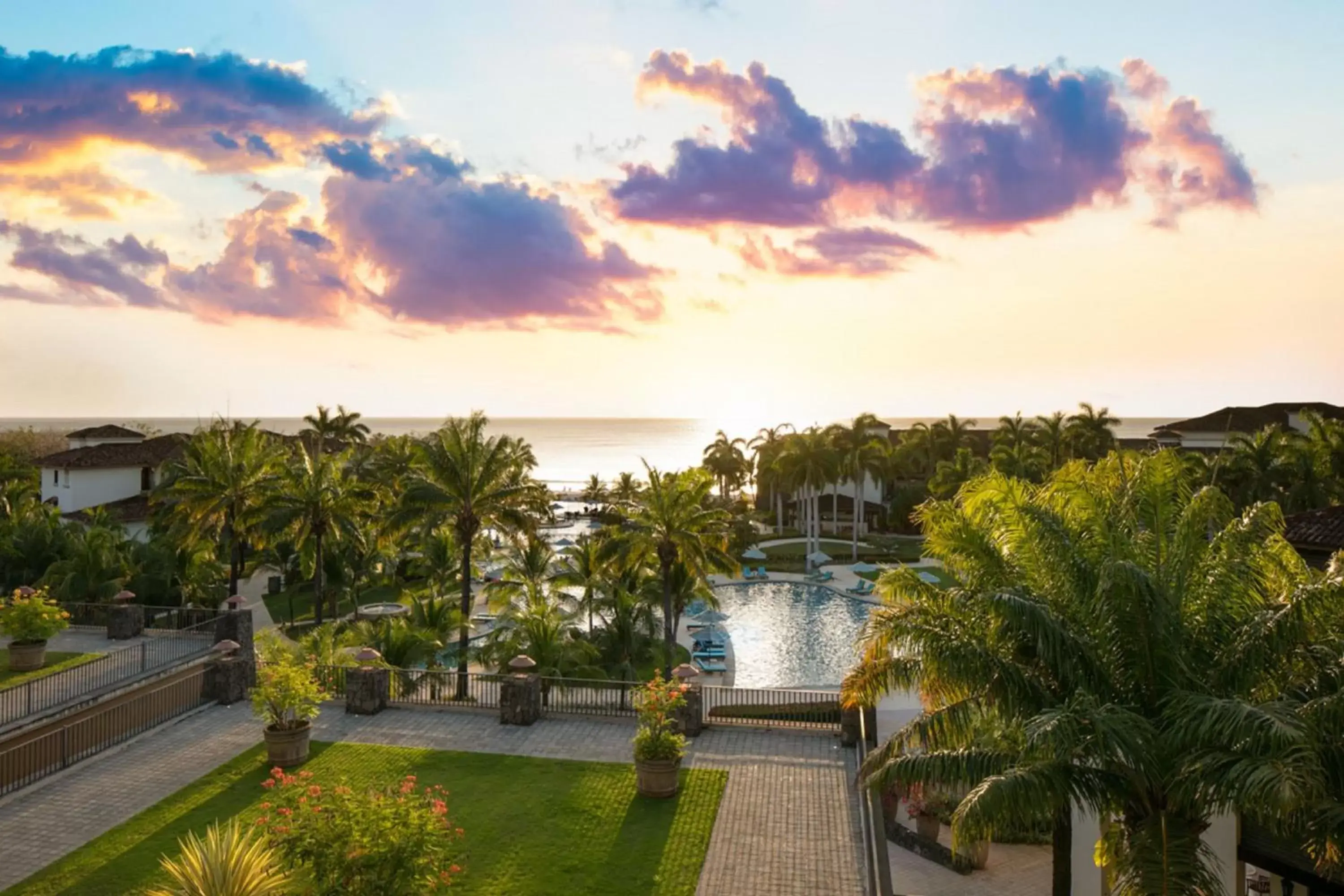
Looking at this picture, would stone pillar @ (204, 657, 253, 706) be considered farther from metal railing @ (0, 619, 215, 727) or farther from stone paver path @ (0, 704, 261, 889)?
metal railing @ (0, 619, 215, 727)

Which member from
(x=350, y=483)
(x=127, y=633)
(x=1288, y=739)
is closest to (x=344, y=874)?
(x=1288, y=739)

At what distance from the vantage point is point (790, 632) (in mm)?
43781

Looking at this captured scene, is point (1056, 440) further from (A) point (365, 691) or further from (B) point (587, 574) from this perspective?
(A) point (365, 691)

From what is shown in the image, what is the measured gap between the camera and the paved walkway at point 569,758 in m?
15.1

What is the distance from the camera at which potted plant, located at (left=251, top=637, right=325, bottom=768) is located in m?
19.1

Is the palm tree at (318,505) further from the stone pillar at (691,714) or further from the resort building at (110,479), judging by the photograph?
the resort building at (110,479)

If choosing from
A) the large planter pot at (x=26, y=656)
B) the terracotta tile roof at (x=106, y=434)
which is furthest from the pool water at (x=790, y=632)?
the terracotta tile roof at (x=106, y=434)

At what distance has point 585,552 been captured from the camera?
116 feet

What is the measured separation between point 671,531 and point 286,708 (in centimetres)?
1429

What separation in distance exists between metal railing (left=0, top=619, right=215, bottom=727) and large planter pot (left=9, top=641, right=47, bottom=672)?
9.31 ft

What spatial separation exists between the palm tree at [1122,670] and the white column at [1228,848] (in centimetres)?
347

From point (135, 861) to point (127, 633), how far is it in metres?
15.2

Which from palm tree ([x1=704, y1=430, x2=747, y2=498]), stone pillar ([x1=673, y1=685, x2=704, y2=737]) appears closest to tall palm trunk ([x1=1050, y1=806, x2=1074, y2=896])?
stone pillar ([x1=673, y1=685, x2=704, y2=737])

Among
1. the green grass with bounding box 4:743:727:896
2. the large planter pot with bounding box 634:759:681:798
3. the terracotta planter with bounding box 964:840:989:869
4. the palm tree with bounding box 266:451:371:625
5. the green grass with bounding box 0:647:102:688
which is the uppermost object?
the palm tree with bounding box 266:451:371:625
